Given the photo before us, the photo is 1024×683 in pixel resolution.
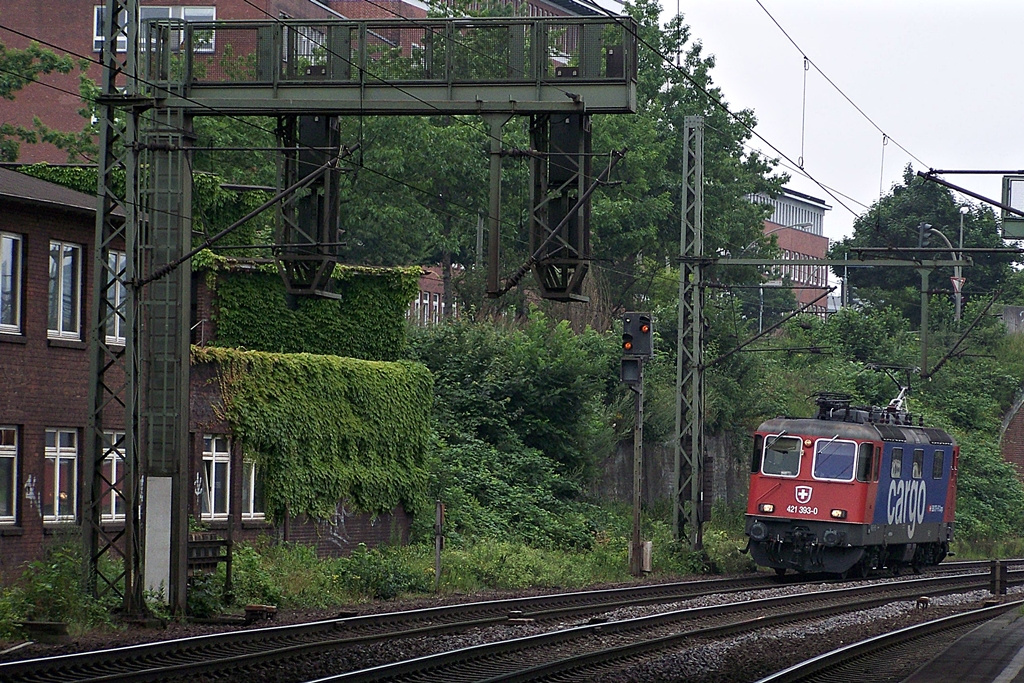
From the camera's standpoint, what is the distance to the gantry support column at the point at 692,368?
32875 millimetres

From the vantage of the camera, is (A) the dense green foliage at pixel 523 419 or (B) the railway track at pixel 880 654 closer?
(B) the railway track at pixel 880 654

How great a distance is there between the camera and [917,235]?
74.5m

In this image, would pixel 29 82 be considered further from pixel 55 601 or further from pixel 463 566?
pixel 55 601

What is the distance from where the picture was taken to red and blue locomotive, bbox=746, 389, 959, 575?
3234cm

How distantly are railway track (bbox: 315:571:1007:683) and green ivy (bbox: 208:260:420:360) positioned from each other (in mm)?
10605

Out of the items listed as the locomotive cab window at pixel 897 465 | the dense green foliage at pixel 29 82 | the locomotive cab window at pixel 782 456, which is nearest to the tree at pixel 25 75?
the dense green foliage at pixel 29 82

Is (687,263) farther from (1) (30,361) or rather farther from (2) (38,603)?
(2) (38,603)

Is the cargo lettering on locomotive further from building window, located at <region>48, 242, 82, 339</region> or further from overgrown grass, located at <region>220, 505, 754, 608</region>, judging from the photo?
building window, located at <region>48, 242, 82, 339</region>

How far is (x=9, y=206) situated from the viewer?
24344 millimetres

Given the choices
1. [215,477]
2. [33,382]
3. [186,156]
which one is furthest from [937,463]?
[186,156]

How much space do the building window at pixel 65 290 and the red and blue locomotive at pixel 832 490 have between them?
1438 centimetres

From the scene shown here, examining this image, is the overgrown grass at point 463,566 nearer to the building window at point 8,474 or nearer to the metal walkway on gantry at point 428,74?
the building window at point 8,474

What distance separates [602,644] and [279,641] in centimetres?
377

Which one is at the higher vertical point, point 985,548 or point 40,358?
point 40,358
